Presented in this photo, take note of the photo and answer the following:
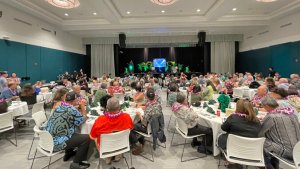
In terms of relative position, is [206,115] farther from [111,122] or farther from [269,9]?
[269,9]

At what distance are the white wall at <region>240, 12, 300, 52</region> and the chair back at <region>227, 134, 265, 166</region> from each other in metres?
10.4

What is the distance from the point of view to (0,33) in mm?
7242

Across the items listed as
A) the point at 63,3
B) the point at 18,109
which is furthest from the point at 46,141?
the point at 63,3

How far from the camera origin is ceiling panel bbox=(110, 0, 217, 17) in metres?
8.00

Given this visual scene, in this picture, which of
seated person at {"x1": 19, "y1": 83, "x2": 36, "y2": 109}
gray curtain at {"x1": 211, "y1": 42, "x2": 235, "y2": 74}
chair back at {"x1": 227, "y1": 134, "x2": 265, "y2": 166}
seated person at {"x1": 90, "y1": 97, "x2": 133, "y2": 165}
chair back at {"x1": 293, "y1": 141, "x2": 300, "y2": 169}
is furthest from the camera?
gray curtain at {"x1": 211, "y1": 42, "x2": 235, "y2": 74}

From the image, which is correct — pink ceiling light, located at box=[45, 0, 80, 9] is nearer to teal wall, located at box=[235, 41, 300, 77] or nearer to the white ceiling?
the white ceiling

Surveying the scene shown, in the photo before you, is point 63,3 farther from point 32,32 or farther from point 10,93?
point 10,93

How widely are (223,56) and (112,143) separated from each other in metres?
14.9

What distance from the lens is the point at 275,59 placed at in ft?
34.7

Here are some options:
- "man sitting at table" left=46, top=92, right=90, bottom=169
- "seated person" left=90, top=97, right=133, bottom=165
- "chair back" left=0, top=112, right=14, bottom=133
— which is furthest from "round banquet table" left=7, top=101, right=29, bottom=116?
"seated person" left=90, top=97, right=133, bottom=165

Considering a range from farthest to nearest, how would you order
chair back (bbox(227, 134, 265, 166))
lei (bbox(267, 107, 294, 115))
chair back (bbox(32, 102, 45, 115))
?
1. chair back (bbox(32, 102, 45, 115))
2. lei (bbox(267, 107, 294, 115))
3. chair back (bbox(227, 134, 265, 166))

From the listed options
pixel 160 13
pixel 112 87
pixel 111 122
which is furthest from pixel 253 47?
pixel 111 122

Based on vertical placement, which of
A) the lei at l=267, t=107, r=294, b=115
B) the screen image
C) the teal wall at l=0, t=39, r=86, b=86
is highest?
the screen image

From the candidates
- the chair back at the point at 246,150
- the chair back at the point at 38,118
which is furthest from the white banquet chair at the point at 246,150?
the chair back at the point at 38,118
